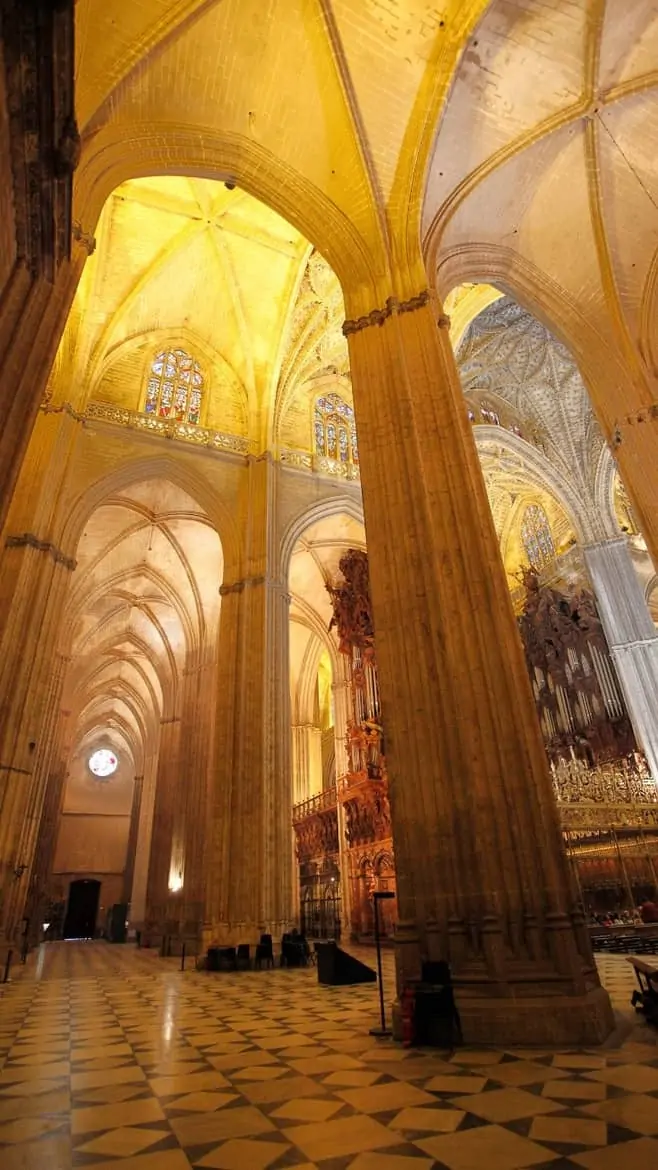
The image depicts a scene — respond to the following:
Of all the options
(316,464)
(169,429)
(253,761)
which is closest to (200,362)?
(169,429)

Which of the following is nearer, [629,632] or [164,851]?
[629,632]

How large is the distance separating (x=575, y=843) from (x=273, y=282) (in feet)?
51.7

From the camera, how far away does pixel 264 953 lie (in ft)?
35.5

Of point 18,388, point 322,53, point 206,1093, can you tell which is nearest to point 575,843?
point 206,1093

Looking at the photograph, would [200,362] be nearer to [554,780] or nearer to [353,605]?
[353,605]

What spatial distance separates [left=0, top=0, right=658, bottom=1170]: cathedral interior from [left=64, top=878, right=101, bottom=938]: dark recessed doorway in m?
8.58

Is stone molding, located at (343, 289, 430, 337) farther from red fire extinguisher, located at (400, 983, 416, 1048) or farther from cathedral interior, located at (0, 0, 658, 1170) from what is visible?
red fire extinguisher, located at (400, 983, 416, 1048)

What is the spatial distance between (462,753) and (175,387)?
600 inches

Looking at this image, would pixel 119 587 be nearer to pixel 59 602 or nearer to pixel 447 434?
pixel 59 602

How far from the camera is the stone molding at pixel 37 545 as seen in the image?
40.6ft

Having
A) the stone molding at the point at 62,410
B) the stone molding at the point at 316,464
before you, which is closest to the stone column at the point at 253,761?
the stone molding at the point at 316,464

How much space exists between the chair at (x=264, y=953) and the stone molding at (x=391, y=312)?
10250 millimetres

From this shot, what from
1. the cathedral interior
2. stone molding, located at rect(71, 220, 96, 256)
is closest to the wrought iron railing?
the cathedral interior

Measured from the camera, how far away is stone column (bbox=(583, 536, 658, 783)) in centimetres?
1541
